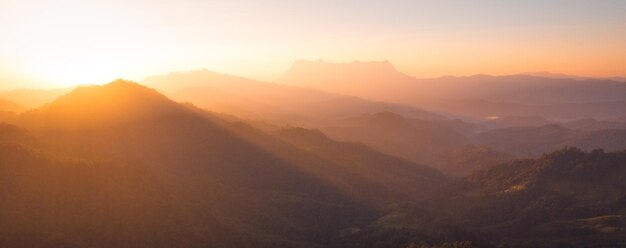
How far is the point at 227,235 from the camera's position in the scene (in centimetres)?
15712

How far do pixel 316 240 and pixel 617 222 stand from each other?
428 ft

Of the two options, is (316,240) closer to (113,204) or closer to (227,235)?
(227,235)

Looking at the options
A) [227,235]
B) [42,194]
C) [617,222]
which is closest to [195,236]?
[227,235]

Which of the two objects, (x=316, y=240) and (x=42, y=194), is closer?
(x=42, y=194)

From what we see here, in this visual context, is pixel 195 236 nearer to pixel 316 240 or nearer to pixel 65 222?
pixel 65 222

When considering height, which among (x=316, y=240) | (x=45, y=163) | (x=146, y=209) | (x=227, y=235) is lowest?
(x=316, y=240)

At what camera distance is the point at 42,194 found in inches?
5497

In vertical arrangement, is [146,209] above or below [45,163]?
below

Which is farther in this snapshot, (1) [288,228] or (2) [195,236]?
(1) [288,228]

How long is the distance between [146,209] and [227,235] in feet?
92.2

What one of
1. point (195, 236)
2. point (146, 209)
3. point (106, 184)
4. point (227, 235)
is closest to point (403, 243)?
point (227, 235)

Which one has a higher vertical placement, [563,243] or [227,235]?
[227,235]

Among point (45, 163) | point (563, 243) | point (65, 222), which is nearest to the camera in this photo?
point (65, 222)

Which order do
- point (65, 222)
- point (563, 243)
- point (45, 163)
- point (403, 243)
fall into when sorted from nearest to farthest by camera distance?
point (65, 222) → point (45, 163) → point (403, 243) → point (563, 243)
